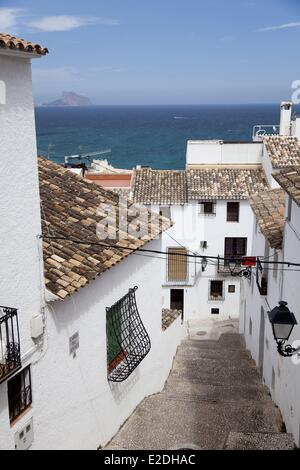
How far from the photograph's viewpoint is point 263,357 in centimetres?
1709

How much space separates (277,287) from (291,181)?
3.88 meters

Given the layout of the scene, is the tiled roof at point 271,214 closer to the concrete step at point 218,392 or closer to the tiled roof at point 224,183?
the concrete step at point 218,392

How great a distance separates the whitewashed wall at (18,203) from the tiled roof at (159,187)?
21919 millimetres

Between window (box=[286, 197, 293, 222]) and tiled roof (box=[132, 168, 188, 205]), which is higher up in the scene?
window (box=[286, 197, 293, 222])

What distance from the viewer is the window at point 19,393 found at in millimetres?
8023

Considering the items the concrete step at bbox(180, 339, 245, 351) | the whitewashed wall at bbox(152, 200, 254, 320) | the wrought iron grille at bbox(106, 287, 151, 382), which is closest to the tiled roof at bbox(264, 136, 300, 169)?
the whitewashed wall at bbox(152, 200, 254, 320)

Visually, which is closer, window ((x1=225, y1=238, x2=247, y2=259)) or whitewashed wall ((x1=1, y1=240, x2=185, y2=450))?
whitewashed wall ((x1=1, y1=240, x2=185, y2=450))

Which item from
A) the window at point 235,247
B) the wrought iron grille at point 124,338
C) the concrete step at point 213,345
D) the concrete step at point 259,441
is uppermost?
the wrought iron grille at point 124,338

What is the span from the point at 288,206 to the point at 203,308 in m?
20.1

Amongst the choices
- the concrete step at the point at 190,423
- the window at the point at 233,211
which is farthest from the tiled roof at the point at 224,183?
the concrete step at the point at 190,423

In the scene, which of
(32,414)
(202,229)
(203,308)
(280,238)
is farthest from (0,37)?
(203,308)

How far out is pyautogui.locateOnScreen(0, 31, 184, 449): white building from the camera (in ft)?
24.7

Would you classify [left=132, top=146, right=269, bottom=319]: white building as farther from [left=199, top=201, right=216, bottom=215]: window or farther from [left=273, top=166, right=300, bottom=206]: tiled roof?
[left=273, top=166, right=300, bottom=206]: tiled roof

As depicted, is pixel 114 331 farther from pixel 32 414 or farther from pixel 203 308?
pixel 203 308
